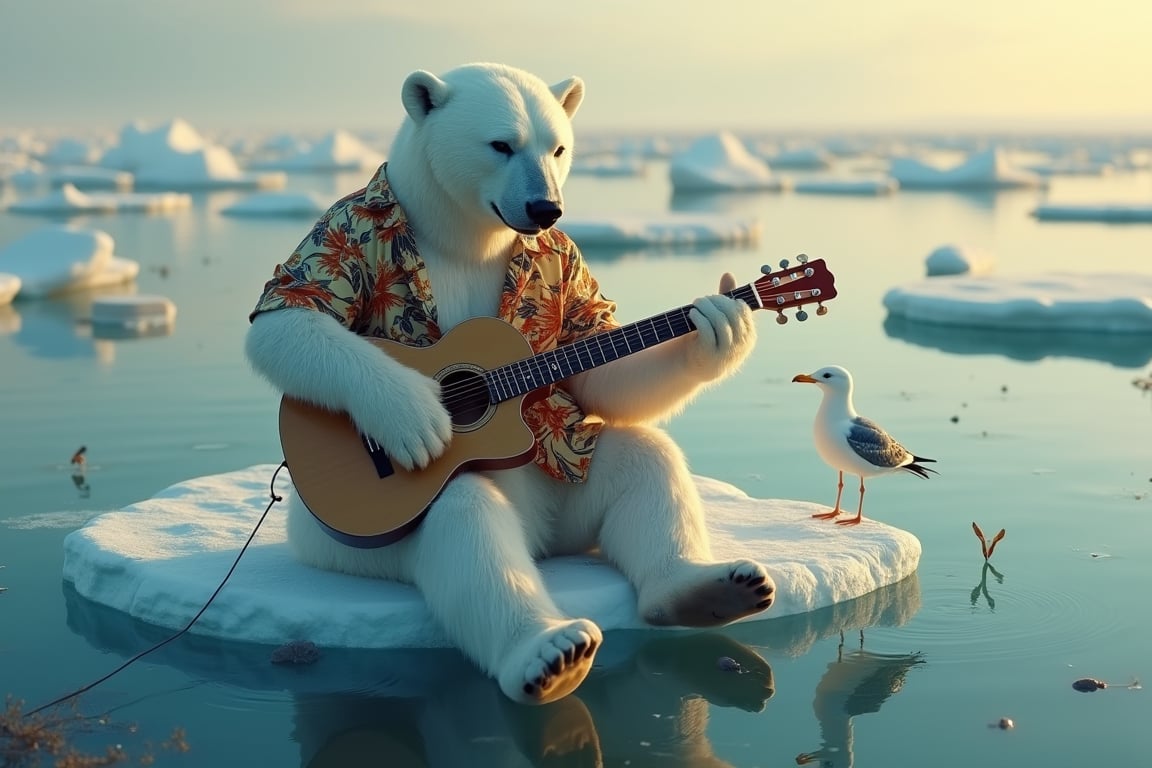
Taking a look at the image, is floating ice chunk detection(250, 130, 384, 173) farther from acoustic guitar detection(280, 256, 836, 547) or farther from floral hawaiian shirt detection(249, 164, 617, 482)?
acoustic guitar detection(280, 256, 836, 547)

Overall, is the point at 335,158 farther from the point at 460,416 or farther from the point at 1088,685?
the point at 1088,685

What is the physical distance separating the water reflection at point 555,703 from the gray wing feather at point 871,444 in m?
0.54

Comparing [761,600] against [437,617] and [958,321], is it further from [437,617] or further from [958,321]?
[958,321]

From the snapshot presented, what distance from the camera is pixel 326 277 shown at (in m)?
3.07

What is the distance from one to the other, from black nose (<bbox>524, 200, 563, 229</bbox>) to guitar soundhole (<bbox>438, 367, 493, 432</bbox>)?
1.30 feet

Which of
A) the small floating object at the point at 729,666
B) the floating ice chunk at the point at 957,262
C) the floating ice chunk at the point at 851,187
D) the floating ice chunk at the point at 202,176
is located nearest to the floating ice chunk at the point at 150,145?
the floating ice chunk at the point at 202,176

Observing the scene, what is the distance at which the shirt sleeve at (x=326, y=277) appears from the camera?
3.05m

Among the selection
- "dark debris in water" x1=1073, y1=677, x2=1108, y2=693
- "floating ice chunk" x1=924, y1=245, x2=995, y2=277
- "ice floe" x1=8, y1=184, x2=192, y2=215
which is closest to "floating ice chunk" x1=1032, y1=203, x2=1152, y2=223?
"floating ice chunk" x1=924, y1=245, x2=995, y2=277

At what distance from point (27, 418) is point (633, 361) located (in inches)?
135

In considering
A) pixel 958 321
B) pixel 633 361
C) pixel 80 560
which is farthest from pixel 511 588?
pixel 958 321

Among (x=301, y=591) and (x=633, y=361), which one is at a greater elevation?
(x=633, y=361)

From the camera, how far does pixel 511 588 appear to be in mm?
2730

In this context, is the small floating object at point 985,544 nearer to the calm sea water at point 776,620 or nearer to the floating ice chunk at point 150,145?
the calm sea water at point 776,620

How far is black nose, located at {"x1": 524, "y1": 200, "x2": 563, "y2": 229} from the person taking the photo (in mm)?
2873
